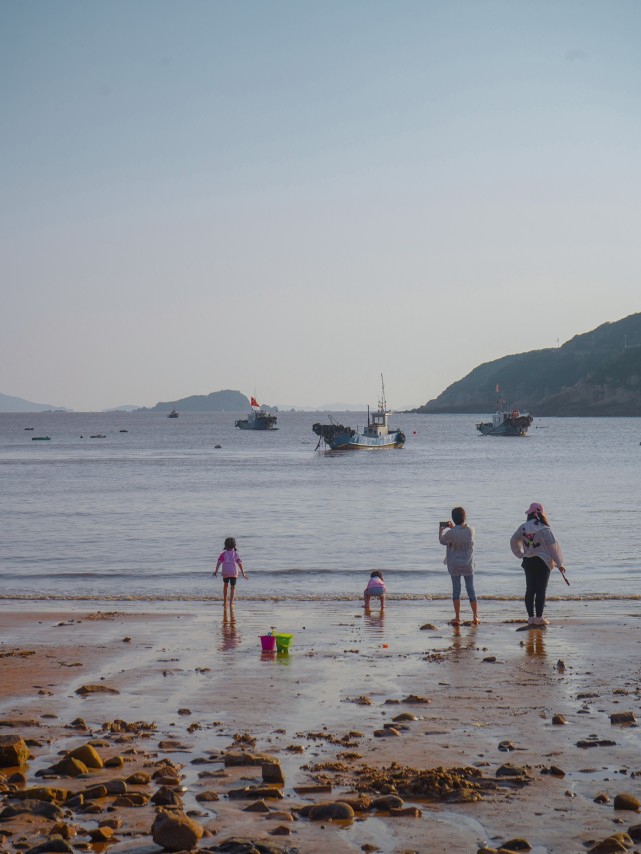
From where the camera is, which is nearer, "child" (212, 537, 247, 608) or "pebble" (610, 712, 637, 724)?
"pebble" (610, 712, 637, 724)

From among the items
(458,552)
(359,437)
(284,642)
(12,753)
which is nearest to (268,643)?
(284,642)

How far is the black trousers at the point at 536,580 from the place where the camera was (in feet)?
50.5

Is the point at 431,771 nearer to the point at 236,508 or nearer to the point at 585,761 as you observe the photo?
the point at 585,761

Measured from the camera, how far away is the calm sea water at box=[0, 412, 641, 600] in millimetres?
24141

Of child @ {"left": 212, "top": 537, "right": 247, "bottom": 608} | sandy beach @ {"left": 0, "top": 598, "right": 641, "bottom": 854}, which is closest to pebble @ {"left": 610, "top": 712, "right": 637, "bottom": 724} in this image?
sandy beach @ {"left": 0, "top": 598, "right": 641, "bottom": 854}

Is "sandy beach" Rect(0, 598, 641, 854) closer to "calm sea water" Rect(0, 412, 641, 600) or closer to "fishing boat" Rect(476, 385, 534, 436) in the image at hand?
"calm sea water" Rect(0, 412, 641, 600)

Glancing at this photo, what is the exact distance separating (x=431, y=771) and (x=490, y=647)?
20.3ft

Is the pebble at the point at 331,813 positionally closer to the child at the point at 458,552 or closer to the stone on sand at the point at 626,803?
the stone on sand at the point at 626,803

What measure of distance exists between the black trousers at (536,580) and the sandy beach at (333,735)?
44 centimetres

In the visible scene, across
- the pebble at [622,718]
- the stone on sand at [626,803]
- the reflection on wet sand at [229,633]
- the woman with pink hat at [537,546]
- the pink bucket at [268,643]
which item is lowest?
the reflection on wet sand at [229,633]

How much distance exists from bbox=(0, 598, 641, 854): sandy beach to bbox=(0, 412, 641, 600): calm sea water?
746cm

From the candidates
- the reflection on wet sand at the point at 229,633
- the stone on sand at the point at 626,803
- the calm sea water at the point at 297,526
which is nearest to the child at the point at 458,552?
the reflection on wet sand at the point at 229,633

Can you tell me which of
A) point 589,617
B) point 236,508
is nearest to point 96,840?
point 589,617

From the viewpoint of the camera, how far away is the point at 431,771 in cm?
828
